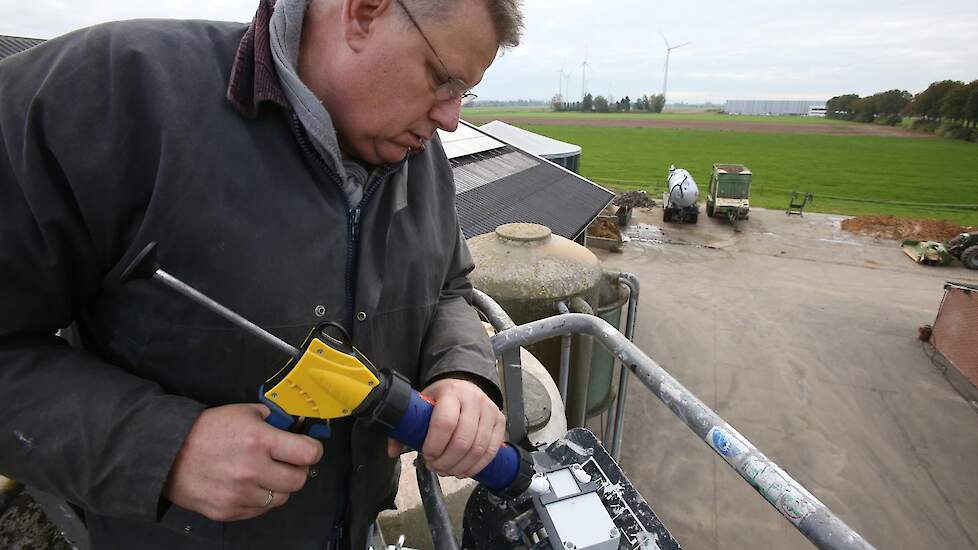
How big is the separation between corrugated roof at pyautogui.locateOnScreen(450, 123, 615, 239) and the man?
815 centimetres

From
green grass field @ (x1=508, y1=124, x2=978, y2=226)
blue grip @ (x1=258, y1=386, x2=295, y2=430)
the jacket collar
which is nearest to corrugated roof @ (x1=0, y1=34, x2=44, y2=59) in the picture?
the jacket collar

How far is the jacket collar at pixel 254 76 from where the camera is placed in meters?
1.15

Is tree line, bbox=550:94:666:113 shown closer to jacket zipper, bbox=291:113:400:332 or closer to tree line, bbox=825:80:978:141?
tree line, bbox=825:80:978:141

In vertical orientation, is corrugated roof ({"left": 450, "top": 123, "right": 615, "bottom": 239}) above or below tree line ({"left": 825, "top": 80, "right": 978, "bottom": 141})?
below

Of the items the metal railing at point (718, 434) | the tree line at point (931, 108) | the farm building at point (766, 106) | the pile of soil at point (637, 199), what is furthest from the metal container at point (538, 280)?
the farm building at point (766, 106)

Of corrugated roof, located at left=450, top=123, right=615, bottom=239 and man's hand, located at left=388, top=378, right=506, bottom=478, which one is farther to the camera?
corrugated roof, located at left=450, top=123, right=615, bottom=239

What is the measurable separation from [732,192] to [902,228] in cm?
767

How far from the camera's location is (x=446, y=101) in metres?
1.33

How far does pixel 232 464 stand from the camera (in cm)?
103

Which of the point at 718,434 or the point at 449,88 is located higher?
the point at 449,88

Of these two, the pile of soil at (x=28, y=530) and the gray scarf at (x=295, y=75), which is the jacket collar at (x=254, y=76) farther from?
the pile of soil at (x=28, y=530)

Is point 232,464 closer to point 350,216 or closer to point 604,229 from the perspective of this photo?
point 350,216

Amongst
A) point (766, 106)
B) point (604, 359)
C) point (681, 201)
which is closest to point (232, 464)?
point (604, 359)

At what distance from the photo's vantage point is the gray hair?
3.81 feet
